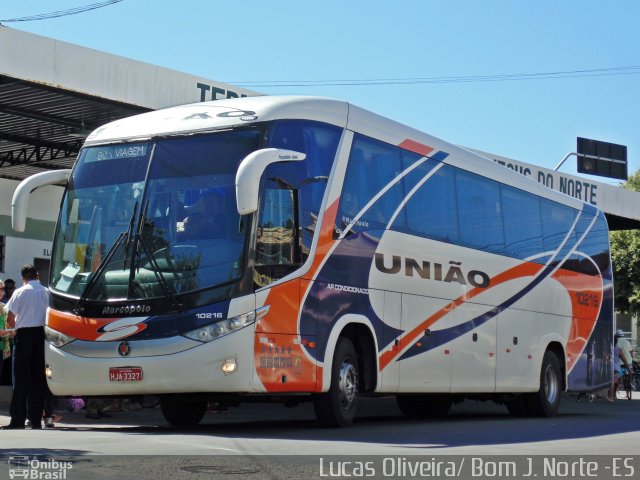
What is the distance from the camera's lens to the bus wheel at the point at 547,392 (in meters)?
20.1

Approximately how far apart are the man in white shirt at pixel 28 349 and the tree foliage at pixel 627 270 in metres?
49.6

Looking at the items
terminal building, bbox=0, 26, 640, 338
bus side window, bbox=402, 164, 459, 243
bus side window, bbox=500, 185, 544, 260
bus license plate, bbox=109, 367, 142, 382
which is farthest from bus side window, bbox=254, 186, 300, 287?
terminal building, bbox=0, 26, 640, 338

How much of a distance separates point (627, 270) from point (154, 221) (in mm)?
51198

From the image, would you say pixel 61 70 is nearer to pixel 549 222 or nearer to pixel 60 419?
pixel 60 419

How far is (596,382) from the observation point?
22.5 metres

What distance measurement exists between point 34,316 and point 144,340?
190 cm

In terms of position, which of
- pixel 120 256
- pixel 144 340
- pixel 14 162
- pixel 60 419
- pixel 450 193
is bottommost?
pixel 60 419

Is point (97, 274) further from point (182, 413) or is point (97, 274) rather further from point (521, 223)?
point (521, 223)

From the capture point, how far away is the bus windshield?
41.4 ft

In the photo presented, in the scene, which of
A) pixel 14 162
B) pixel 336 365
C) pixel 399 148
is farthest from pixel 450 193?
pixel 14 162

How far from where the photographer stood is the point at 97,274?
13102 millimetres

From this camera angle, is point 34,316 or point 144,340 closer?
point 144,340

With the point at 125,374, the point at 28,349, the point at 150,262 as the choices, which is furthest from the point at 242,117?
the point at 28,349

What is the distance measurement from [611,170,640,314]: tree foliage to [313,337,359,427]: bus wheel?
4811cm
